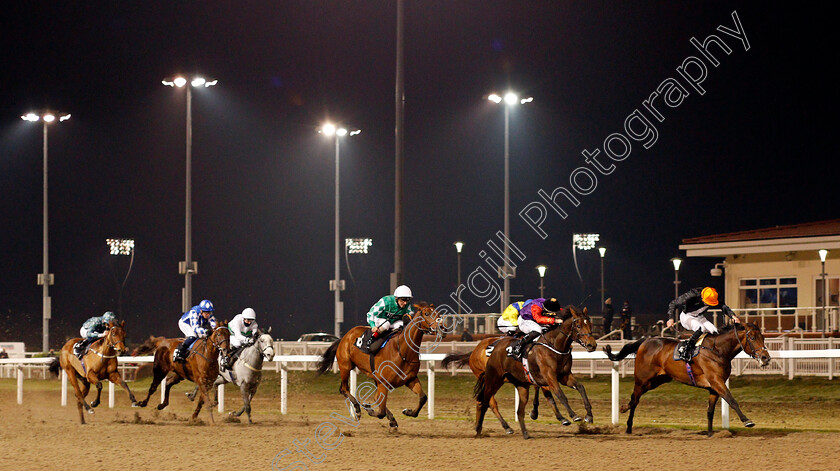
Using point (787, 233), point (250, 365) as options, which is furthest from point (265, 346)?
point (787, 233)

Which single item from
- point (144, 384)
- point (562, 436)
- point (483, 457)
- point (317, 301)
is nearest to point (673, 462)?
point (483, 457)

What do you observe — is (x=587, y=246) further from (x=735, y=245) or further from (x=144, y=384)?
(x=144, y=384)

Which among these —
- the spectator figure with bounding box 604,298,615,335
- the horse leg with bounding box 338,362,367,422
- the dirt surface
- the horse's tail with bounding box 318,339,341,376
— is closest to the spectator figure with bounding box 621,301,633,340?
the spectator figure with bounding box 604,298,615,335

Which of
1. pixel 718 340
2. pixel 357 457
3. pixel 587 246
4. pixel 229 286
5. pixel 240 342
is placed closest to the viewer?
pixel 357 457

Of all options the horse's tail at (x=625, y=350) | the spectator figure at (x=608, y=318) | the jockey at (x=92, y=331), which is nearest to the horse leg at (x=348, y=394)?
the horse's tail at (x=625, y=350)

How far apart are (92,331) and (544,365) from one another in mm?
8102

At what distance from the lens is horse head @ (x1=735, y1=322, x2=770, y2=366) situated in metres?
10.7

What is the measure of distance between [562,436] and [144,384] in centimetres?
1720

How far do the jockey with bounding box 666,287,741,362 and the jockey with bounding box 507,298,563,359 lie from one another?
53.4 inches

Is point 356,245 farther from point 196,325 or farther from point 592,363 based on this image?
point 196,325

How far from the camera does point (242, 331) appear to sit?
14.3 metres

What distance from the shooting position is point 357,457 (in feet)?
31.4

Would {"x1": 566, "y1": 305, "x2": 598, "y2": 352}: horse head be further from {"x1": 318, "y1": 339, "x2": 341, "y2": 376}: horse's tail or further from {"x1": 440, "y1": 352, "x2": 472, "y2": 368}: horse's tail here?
{"x1": 318, "y1": 339, "x2": 341, "y2": 376}: horse's tail

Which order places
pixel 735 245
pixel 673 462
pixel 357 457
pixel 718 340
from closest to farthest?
pixel 673 462 < pixel 357 457 < pixel 718 340 < pixel 735 245
